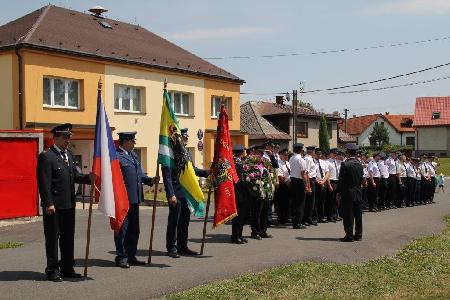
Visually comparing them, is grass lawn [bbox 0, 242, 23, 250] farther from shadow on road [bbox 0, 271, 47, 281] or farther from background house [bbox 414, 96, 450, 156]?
background house [bbox 414, 96, 450, 156]

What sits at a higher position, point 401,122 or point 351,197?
point 401,122

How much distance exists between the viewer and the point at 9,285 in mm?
7602

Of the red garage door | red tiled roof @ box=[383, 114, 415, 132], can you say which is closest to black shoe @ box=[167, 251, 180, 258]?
the red garage door

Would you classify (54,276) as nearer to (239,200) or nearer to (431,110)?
(239,200)

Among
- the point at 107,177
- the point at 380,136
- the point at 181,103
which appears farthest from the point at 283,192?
the point at 380,136

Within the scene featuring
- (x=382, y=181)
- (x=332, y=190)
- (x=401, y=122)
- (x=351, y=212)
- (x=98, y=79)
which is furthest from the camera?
(x=401, y=122)

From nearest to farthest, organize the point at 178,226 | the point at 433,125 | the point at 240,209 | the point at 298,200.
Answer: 1. the point at 178,226
2. the point at 240,209
3. the point at 298,200
4. the point at 433,125

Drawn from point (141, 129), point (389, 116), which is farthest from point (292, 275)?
point (389, 116)

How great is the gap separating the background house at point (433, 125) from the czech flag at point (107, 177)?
71494 mm

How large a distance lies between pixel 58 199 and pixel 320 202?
9088 millimetres

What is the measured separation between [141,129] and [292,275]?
64.7 ft

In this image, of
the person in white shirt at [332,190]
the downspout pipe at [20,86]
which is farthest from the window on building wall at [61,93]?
the person in white shirt at [332,190]

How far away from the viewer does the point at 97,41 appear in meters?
26.2

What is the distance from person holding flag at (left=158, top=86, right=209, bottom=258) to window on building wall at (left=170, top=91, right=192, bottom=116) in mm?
19631
